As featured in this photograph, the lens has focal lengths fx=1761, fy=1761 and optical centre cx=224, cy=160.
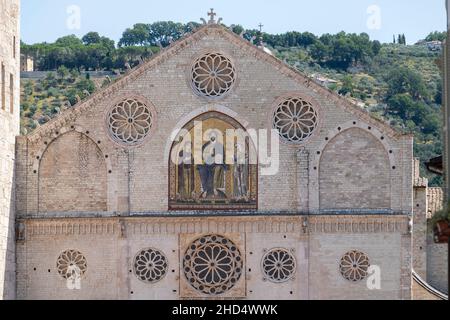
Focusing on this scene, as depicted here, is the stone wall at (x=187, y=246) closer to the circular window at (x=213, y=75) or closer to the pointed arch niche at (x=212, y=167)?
the pointed arch niche at (x=212, y=167)

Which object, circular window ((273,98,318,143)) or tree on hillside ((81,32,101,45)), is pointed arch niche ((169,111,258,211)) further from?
tree on hillside ((81,32,101,45))

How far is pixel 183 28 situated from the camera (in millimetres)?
99062

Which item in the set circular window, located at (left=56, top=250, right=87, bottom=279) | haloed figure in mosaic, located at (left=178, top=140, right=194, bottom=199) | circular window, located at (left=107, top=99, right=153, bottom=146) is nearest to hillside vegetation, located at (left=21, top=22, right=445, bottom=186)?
haloed figure in mosaic, located at (left=178, top=140, right=194, bottom=199)

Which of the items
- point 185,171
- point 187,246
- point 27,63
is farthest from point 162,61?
point 27,63

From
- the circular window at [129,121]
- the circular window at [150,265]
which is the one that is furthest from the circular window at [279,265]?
the circular window at [129,121]

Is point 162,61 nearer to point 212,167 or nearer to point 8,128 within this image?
point 212,167

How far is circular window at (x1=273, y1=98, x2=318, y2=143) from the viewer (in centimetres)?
4522

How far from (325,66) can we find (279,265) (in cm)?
4726

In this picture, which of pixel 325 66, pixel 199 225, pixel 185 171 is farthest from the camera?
pixel 325 66

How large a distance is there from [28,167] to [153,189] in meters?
3.24

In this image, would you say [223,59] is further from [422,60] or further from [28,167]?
[422,60]

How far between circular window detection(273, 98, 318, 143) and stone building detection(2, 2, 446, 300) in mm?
26

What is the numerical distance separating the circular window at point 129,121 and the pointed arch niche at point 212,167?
36.1 inches

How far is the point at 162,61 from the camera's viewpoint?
4550 centimetres
